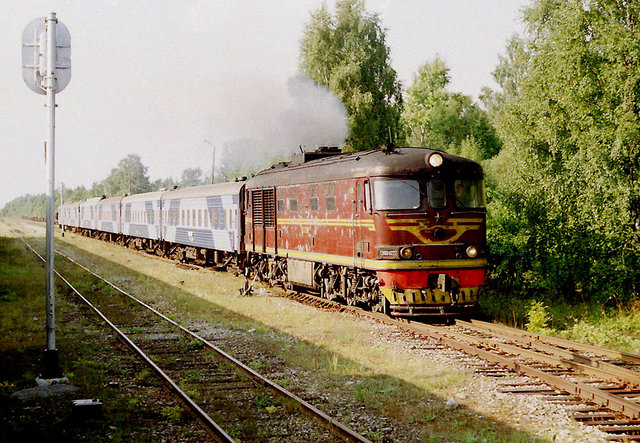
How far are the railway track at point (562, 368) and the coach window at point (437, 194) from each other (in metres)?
2.47

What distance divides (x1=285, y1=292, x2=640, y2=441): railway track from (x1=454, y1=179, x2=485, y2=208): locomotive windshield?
2.49 metres

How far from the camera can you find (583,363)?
984 cm

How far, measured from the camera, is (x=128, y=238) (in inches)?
1781

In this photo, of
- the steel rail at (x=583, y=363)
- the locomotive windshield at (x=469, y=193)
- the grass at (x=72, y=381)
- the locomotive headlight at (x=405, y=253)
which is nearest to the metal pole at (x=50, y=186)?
the grass at (x=72, y=381)

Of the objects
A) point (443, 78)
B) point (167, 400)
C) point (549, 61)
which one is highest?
point (443, 78)

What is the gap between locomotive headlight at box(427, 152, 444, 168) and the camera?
13.1m

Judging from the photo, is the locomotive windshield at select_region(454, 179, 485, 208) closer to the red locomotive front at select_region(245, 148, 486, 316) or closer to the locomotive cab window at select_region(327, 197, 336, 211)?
the red locomotive front at select_region(245, 148, 486, 316)

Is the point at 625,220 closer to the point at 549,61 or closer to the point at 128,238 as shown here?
the point at 549,61

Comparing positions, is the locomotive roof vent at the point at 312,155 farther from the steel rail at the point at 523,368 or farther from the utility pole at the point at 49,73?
the utility pole at the point at 49,73

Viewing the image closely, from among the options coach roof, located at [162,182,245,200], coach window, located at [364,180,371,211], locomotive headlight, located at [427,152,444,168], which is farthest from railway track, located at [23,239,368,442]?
coach roof, located at [162,182,245,200]

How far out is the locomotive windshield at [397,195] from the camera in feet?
42.8

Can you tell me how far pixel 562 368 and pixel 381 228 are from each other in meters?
4.63

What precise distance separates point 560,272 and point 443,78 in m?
42.1

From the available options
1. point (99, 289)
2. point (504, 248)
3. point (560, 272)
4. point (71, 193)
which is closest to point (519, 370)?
point (560, 272)
